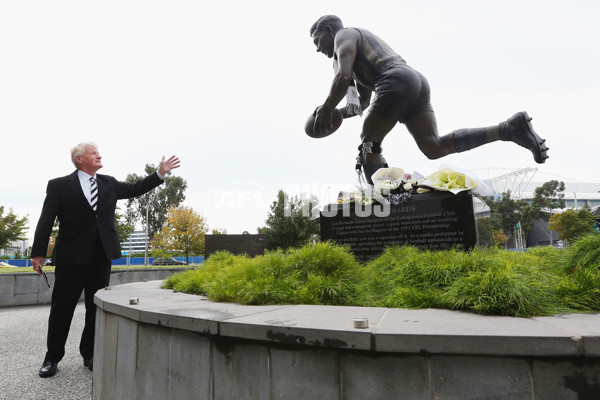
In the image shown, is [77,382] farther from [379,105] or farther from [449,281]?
[379,105]

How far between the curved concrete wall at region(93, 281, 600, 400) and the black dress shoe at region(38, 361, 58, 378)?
1802 millimetres

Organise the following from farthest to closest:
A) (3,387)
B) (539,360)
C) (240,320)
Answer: (3,387) < (240,320) < (539,360)

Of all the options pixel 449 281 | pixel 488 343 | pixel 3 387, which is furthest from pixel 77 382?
pixel 488 343

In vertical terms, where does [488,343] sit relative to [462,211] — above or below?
below

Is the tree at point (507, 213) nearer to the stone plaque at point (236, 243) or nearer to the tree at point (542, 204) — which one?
the tree at point (542, 204)

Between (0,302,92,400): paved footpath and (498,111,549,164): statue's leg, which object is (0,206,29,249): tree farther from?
(498,111,549,164): statue's leg

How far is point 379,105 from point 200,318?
3.58 m

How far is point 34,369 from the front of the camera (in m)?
3.95

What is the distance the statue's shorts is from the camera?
4480 mm

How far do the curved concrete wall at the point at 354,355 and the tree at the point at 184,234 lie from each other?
111 ft

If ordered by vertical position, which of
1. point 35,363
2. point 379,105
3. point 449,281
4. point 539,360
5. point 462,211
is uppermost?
point 379,105

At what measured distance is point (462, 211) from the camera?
386 centimetres

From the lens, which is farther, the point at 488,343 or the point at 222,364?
the point at 222,364

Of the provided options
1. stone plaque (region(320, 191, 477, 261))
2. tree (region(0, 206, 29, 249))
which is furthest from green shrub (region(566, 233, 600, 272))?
tree (region(0, 206, 29, 249))
